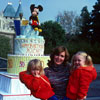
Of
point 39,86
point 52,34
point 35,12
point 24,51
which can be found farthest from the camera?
point 52,34

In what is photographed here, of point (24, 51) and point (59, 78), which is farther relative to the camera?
point (24, 51)

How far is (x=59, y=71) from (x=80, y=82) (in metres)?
0.34

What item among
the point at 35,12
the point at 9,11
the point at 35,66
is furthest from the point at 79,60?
the point at 9,11

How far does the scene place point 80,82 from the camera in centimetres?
277

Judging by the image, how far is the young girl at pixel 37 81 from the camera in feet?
9.43

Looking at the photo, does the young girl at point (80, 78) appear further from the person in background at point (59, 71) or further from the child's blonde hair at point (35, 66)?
the child's blonde hair at point (35, 66)

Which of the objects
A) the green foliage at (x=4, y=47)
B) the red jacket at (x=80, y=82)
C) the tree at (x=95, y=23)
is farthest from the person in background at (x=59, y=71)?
the tree at (x=95, y=23)

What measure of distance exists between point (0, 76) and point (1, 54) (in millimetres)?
20759

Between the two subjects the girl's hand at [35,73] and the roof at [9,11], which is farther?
the roof at [9,11]

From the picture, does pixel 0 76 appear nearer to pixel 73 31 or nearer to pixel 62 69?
pixel 62 69

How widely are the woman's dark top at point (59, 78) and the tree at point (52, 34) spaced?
34238 millimetres

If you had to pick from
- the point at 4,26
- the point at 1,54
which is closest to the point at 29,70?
the point at 1,54

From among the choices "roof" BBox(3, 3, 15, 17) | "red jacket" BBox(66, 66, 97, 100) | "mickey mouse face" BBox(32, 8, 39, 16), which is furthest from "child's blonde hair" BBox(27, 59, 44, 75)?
"roof" BBox(3, 3, 15, 17)

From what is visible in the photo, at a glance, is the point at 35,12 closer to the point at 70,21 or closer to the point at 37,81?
the point at 37,81
